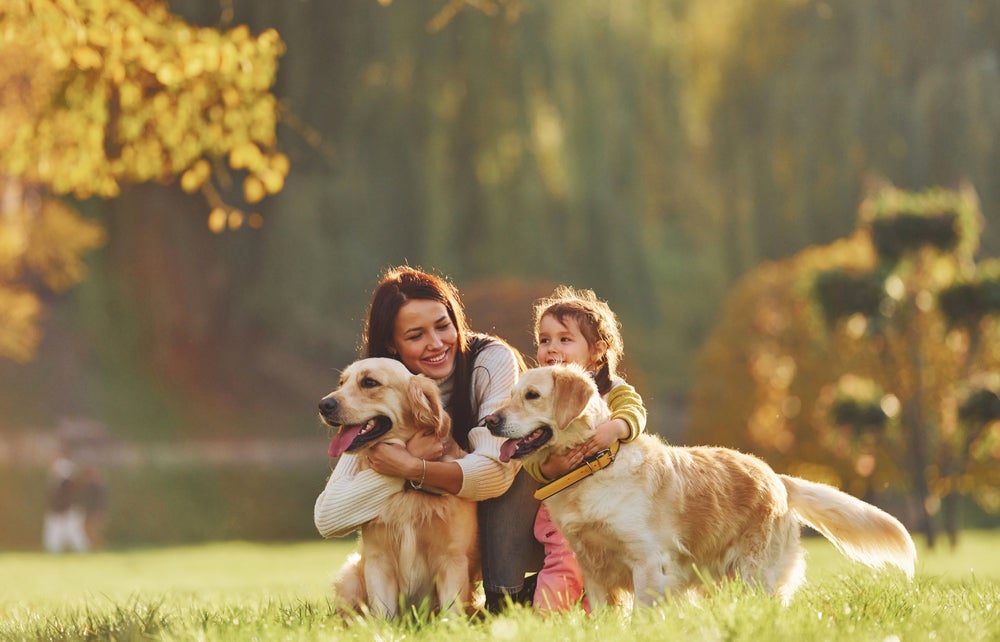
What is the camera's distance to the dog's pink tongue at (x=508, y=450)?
15.5ft

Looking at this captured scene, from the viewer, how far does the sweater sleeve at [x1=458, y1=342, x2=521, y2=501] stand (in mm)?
5000

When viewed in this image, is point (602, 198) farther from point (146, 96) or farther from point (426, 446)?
point (426, 446)

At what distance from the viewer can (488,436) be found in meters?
5.13

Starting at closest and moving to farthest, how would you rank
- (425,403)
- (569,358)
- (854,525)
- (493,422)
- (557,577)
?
(493,422) → (425,403) → (854,525) → (557,577) → (569,358)

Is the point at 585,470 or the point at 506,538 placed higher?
the point at 585,470

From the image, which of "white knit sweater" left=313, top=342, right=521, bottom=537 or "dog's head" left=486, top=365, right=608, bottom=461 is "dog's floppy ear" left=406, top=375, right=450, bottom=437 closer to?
"white knit sweater" left=313, top=342, right=521, bottom=537

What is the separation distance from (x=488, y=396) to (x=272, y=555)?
36.9 feet

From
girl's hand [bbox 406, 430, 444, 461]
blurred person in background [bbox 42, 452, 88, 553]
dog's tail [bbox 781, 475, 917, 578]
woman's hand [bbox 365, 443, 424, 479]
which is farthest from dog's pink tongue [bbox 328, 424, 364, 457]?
blurred person in background [bbox 42, 452, 88, 553]

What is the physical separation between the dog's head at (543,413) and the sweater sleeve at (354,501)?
545 mm

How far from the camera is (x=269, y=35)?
676 cm

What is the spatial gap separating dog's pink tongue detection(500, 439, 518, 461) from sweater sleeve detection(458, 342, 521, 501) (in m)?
0.17

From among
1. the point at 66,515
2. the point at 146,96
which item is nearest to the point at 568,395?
the point at 146,96

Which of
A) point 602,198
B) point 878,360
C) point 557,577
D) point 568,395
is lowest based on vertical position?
point 878,360

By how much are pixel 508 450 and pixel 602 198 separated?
15105mm
